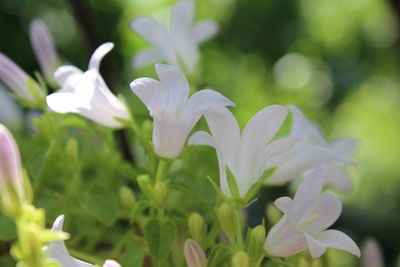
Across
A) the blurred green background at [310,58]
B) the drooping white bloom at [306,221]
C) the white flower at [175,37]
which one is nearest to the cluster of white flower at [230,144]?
the drooping white bloom at [306,221]

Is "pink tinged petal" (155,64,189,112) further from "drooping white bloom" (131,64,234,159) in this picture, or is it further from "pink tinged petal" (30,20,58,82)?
"pink tinged petal" (30,20,58,82)

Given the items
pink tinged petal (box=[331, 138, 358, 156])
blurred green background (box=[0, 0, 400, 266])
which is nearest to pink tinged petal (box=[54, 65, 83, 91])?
pink tinged petal (box=[331, 138, 358, 156])

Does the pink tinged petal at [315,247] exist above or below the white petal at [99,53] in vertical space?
below

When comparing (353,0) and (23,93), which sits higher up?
(23,93)

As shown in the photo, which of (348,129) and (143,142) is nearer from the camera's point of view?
(143,142)

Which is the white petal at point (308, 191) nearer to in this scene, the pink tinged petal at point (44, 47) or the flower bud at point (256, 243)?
the flower bud at point (256, 243)

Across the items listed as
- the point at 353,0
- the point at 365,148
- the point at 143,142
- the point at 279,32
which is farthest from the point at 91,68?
the point at 365,148


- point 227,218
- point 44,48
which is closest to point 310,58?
point 44,48

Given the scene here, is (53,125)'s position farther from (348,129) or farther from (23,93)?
(348,129)
